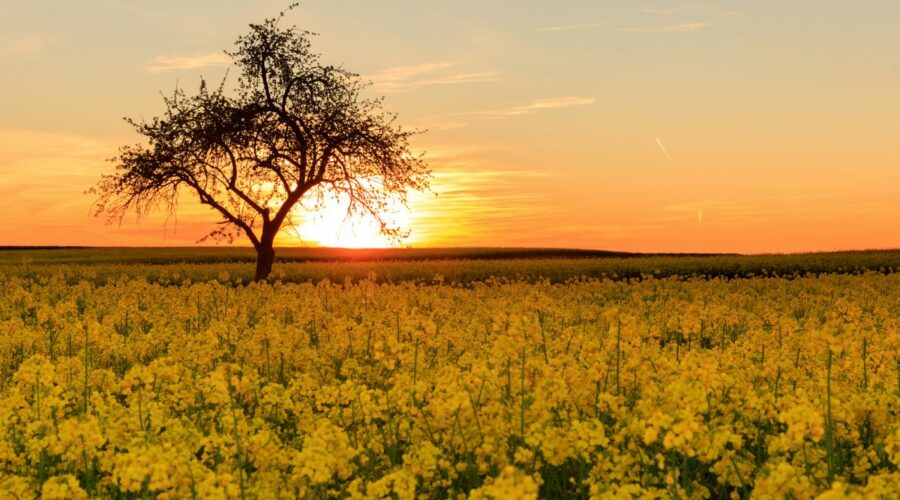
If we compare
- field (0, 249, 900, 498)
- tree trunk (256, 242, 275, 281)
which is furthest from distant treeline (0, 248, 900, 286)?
field (0, 249, 900, 498)

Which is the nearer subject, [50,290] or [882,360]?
[882,360]

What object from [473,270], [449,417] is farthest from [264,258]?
[449,417]

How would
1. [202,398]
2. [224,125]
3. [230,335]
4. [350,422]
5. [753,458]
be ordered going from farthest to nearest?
1. [224,125]
2. [230,335]
3. [202,398]
4. [350,422]
5. [753,458]

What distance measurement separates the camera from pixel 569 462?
6.63 metres

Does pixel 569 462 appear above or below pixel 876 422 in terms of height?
below

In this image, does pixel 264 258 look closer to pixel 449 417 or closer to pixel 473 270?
pixel 473 270

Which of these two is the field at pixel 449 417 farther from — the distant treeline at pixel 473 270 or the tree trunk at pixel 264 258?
the distant treeline at pixel 473 270

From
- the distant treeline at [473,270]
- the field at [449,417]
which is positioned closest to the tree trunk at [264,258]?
the distant treeline at [473,270]

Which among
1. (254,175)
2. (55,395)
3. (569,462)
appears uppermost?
(254,175)

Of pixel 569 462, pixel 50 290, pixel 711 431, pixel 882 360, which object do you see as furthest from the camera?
pixel 50 290

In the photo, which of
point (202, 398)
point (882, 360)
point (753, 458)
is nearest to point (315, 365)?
point (202, 398)

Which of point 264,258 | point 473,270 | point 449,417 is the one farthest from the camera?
point 473,270

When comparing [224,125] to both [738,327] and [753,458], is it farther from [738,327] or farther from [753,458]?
[753,458]

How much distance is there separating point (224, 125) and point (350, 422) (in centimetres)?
2462
